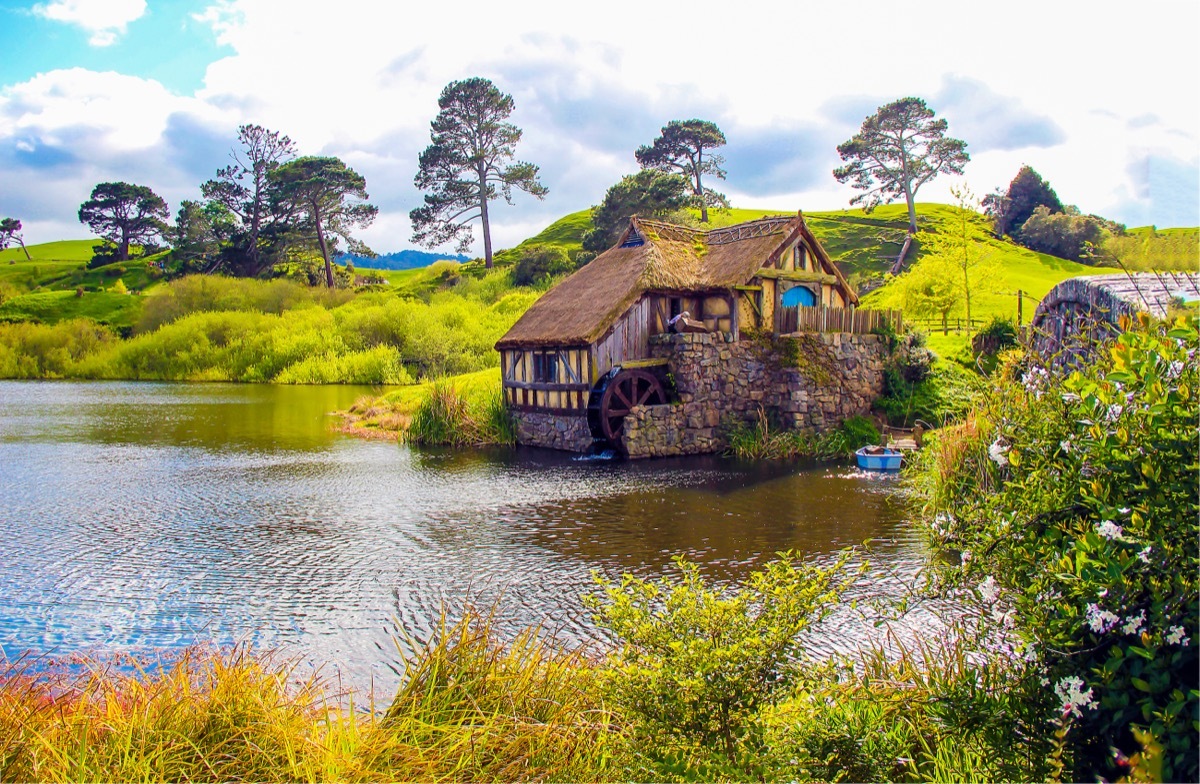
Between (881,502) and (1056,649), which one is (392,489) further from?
(1056,649)

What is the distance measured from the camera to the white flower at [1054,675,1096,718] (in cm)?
365

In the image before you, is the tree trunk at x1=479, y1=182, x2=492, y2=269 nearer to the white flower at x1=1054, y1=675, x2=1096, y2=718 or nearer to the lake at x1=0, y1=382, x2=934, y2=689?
the lake at x1=0, y1=382, x2=934, y2=689

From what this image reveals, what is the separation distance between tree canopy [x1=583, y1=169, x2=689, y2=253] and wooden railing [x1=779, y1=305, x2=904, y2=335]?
93.7 ft

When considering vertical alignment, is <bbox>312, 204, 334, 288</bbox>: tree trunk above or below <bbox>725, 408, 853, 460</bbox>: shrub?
above

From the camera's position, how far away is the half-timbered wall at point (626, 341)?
22453mm

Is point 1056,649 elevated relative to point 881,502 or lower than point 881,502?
elevated

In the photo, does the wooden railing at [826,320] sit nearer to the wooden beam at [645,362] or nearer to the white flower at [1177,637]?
the wooden beam at [645,362]

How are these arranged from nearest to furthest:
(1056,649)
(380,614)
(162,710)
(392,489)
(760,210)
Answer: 1. (1056,649)
2. (162,710)
3. (380,614)
4. (392,489)
5. (760,210)

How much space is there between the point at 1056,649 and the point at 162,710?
17.3ft

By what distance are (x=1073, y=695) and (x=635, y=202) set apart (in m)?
51.1

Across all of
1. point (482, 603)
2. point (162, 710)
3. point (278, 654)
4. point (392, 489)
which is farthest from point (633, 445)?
point (162, 710)

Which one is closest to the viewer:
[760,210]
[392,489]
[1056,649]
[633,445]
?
[1056,649]

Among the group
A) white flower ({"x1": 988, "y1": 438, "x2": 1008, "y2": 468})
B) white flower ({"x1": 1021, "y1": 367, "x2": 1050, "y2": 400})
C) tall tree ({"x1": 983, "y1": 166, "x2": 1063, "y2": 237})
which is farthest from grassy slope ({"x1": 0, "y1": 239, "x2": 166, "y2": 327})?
white flower ({"x1": 988, "y1": 438, "x2": 1008, "y2": 468})

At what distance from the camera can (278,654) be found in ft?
27.5
